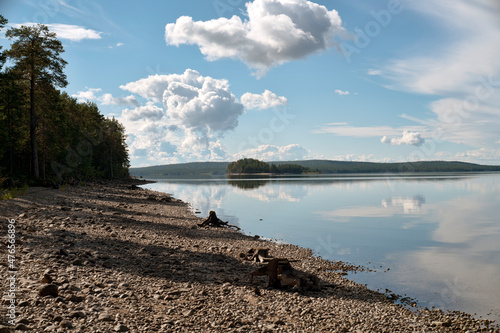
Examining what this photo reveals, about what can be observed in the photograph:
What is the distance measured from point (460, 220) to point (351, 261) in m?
24.3

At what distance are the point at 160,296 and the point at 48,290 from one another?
120 inches

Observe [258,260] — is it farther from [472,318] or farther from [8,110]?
[8,110]

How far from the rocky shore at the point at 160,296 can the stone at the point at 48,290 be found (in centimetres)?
2

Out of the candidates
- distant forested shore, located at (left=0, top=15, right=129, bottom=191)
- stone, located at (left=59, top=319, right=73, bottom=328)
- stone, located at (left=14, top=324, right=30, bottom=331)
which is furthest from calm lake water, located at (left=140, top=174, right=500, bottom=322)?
distant forested shore, located at (left=0, top=15, right=129, bottom=191)

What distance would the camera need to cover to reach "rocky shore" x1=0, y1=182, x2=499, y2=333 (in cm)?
803

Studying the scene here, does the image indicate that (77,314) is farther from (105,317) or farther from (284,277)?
(284,277)

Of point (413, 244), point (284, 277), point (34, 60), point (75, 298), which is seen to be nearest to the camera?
point (75, 298)

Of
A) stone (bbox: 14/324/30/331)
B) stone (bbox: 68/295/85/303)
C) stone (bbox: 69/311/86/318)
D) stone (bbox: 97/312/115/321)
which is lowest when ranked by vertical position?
stone (bbox: 97/312/115/321)

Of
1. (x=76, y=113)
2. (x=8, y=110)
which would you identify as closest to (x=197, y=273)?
(x=8, y=110)

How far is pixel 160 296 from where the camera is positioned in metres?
9.94

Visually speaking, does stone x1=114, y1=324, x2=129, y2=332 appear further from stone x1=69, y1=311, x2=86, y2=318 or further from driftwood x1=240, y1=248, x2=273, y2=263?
driftwood x1=240, y1=248, x2=273, y2=263

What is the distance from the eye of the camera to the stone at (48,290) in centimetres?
837

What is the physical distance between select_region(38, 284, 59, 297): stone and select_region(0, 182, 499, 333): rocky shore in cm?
2

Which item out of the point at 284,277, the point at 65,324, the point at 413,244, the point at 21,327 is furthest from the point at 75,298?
the point at 413,244
